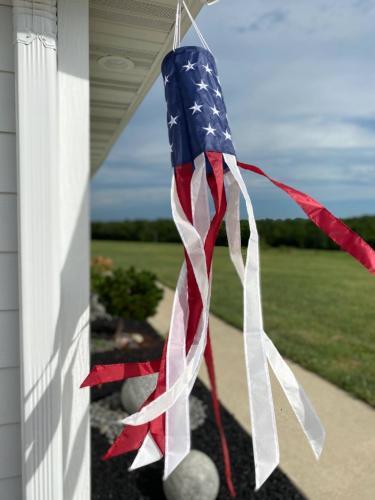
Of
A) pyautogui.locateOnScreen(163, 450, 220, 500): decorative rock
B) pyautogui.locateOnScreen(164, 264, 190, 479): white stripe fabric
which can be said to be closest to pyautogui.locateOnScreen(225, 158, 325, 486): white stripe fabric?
pyautogui.locateOnScreen(164, 264, 190, 479): white stripe fabric

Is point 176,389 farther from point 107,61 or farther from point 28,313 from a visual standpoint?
point 107,61

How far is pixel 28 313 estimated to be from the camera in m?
1.41

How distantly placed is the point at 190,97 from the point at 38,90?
488 millimetres

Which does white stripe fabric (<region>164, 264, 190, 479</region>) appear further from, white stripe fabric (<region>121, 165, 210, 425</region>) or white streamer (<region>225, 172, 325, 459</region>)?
white streamer (<region>225, 172, 325, 459</region>)

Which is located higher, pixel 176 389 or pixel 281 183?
pixel 281 183

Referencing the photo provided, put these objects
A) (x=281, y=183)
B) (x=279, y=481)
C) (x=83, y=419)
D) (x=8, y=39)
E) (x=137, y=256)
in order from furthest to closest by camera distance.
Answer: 1. (x=137, y=256)
2. (x=279, y=481)
3. (x=83, y=419)
4. (x=8, y=39)
5. (x=281, y=183)

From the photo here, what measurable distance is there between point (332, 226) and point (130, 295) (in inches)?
176

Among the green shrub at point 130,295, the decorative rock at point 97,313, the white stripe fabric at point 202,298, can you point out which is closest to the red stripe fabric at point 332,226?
the white stripe fabric at point 202,298

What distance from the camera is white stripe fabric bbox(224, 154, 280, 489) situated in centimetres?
108

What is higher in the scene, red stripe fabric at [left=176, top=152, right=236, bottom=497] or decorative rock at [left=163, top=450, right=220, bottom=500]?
red stripe fabric at [left=176, top=152, right=236, bottom=497]

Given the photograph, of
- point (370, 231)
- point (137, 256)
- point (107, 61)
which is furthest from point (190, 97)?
point (137, 256)

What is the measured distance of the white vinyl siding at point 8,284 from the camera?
4.57 feet

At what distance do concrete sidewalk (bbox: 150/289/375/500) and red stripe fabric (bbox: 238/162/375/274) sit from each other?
0.43 meters

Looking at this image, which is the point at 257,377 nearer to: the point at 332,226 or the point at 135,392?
the point at 332,226
